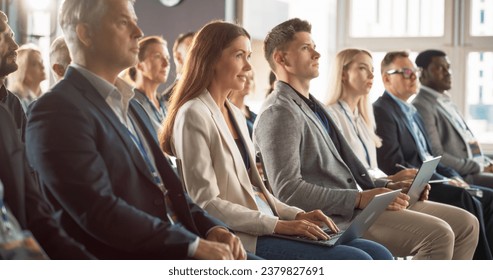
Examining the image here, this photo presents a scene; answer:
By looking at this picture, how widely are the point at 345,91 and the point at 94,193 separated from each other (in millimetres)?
2210

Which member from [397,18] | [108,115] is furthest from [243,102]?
[108,115]

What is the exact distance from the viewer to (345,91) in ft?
12.0

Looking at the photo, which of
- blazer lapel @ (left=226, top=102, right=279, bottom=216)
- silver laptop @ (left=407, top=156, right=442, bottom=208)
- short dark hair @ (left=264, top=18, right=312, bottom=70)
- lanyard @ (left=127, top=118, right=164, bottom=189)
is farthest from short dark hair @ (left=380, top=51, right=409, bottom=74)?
lanyard @ (left=127, top=118, right=164, bottom=189)

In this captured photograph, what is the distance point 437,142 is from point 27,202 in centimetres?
332

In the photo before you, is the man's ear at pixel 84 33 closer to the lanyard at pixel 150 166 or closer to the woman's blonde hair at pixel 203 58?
the lanyard at pixel 150 166

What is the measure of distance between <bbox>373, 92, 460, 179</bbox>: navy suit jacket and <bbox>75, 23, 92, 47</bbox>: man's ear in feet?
7.99

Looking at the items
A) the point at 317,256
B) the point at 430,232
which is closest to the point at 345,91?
the point at 430,232

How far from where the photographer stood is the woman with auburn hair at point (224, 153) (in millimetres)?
2201

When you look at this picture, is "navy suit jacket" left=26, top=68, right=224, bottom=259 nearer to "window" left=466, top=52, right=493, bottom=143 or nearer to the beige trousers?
the beige trousers

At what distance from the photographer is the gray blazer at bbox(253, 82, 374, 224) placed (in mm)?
2648

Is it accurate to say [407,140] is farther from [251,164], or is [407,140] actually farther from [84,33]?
[84,33]

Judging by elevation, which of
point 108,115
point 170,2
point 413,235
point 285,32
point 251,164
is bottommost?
point 413,235

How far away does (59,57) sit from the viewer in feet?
6.23
